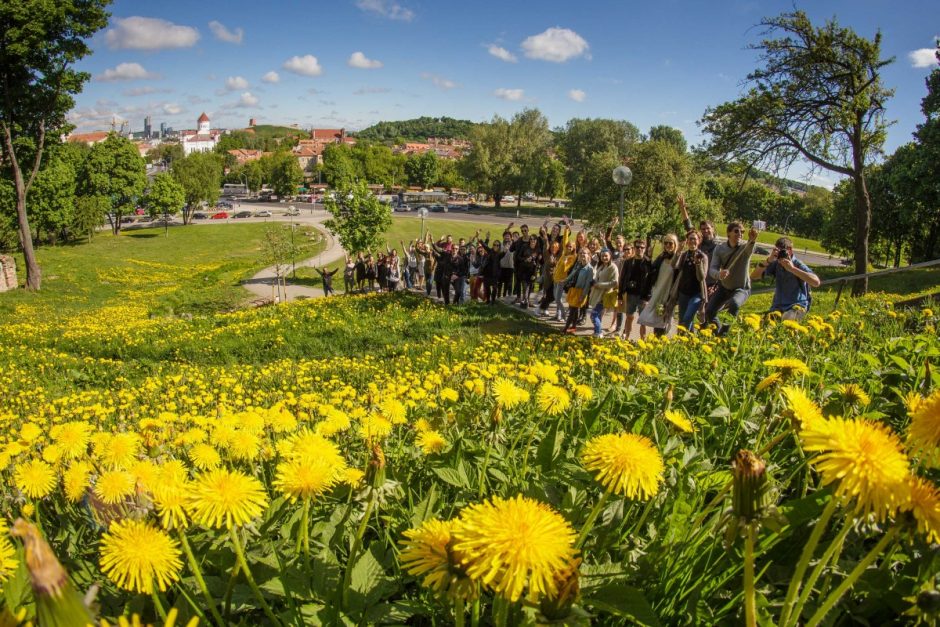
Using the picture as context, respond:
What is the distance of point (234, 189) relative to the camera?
151250mm

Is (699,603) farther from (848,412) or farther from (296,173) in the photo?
(296,173)

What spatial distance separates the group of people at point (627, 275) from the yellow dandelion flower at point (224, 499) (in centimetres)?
494

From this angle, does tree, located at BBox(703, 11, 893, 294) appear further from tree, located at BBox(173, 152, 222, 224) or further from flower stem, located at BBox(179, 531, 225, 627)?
tree, located at BBox(173, 152, 222, 224)

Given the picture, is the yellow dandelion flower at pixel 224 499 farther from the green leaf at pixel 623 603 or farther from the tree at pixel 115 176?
the tree at pixel 115 176

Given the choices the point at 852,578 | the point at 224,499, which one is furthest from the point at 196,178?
the point at 852,578

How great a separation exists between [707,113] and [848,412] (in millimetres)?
17567

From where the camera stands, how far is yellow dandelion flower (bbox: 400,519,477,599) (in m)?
0.99

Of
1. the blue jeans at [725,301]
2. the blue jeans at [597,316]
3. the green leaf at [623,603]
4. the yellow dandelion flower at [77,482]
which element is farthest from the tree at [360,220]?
the green leaf at [623,603]

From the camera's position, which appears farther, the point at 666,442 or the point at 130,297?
the point at 130,297

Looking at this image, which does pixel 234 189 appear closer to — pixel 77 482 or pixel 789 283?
pixel 789 283

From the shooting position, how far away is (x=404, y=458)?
253 cm

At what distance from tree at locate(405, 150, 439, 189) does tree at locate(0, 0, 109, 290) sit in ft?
363

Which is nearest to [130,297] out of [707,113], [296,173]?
[707,113]

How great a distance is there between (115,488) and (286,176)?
11863 centimetres
